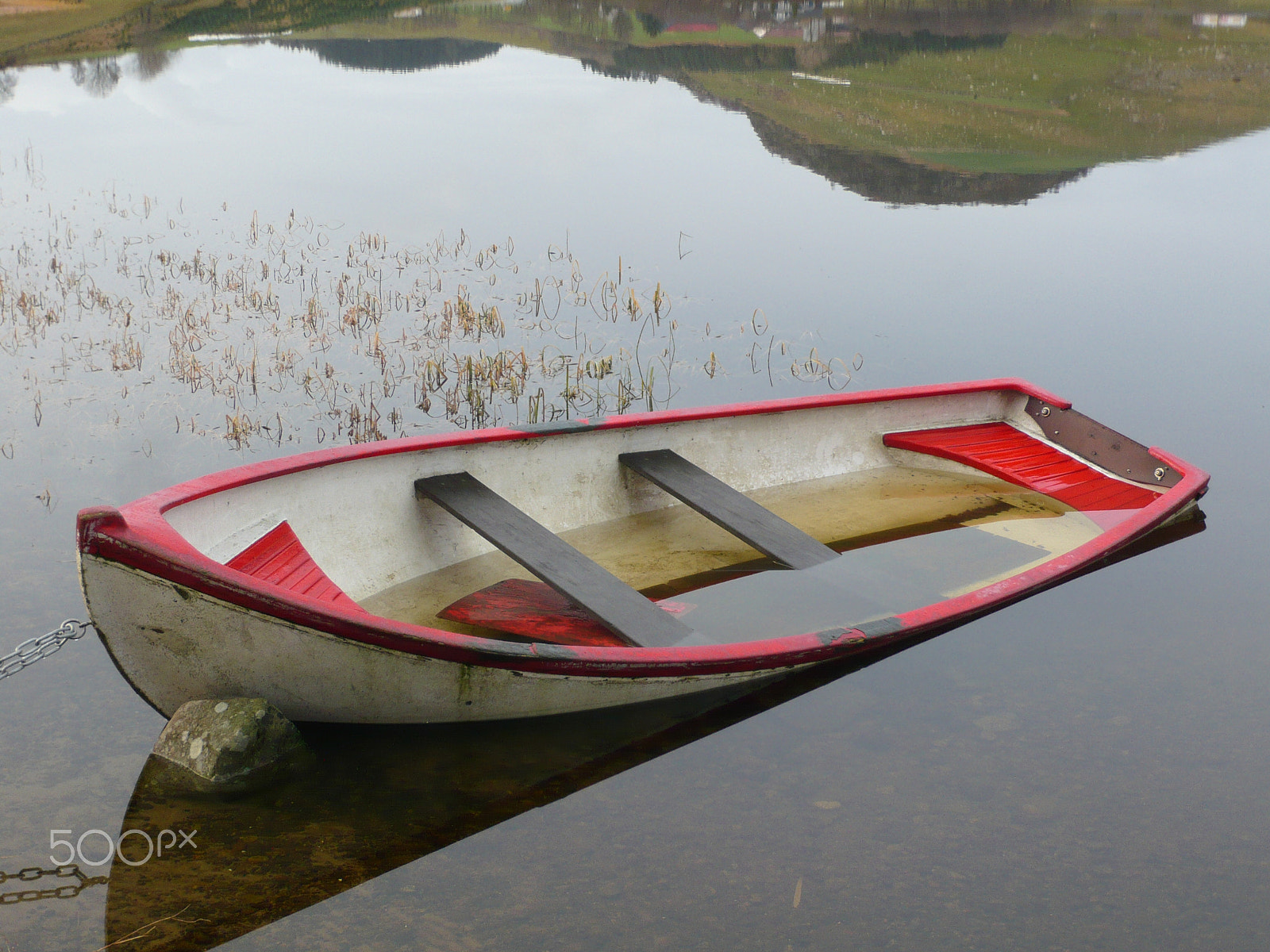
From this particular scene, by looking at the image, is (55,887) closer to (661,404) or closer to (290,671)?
(290,671)

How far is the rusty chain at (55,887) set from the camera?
3850mm

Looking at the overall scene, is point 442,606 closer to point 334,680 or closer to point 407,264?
point 334,680

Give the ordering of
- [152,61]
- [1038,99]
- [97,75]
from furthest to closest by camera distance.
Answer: [152,61]
[1038,99]
[97,75]

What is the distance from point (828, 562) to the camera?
608 cm

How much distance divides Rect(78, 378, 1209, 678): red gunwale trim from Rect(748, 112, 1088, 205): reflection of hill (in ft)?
38.8

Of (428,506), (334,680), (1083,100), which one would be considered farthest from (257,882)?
(1083,100)

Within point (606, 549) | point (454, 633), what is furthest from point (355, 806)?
point (606, 549)

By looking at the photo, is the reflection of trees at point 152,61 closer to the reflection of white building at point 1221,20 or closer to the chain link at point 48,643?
the chain link at point 48,643

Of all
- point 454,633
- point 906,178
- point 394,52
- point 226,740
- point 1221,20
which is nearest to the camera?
point 226,740

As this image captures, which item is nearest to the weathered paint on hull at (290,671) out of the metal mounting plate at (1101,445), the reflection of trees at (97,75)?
the metal mounting plate at (1101,445)

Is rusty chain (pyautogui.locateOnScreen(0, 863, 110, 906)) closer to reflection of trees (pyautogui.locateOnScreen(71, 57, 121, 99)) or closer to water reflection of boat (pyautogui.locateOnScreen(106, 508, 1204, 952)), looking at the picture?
water reflection of boat (pyautogui.locateOnScreen(106, 508, 1204, 952))

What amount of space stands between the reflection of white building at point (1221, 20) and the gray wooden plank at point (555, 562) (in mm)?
35823

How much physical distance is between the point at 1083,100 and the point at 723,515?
2390 cm

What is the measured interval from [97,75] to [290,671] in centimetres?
2454
